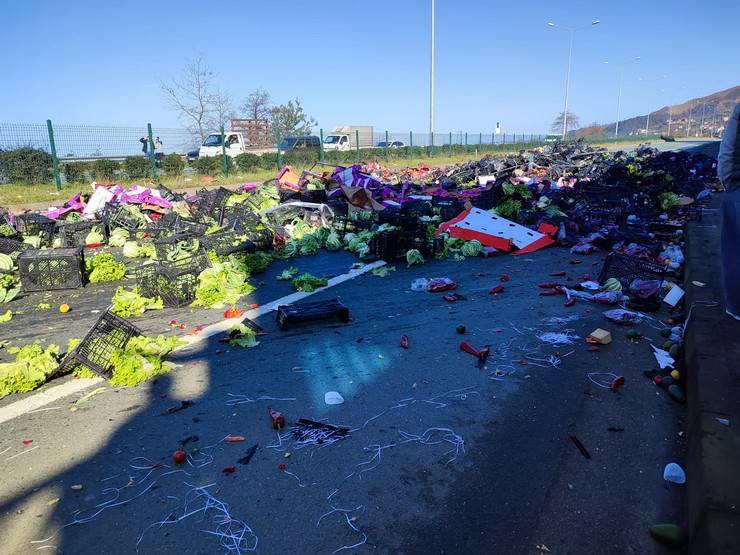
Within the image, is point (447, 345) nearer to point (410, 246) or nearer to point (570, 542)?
point (570, 542)

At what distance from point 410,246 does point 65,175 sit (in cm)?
1295

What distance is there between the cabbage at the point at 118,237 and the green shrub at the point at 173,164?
31.6ft

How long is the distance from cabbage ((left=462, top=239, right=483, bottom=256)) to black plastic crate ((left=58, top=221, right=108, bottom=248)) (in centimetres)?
672

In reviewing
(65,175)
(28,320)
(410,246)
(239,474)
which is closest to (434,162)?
(65,175)

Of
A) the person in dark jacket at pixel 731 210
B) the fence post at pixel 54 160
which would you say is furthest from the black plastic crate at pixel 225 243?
the fence post at pixel 54 160

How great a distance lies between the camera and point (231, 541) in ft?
7.40

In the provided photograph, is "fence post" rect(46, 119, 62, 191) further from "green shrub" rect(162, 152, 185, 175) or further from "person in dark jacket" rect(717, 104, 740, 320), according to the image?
"person in dark jacket" rect(717, 104, 740, 320)

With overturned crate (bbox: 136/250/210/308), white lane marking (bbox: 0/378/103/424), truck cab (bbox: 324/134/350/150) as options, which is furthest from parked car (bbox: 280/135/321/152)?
white lane marking (bbox: 0/378/103/424)

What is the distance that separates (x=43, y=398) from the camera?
3625 millimetres

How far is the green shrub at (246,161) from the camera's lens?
2083cm

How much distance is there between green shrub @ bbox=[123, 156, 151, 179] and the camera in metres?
16.8

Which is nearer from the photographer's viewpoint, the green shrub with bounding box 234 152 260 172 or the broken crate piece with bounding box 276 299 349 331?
the broken crate piece with bounding box 276 299 349 331

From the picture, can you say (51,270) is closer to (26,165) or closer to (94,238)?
(94,238)

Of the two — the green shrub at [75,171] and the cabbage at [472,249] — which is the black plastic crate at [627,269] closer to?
the cabbage at [472,249]
